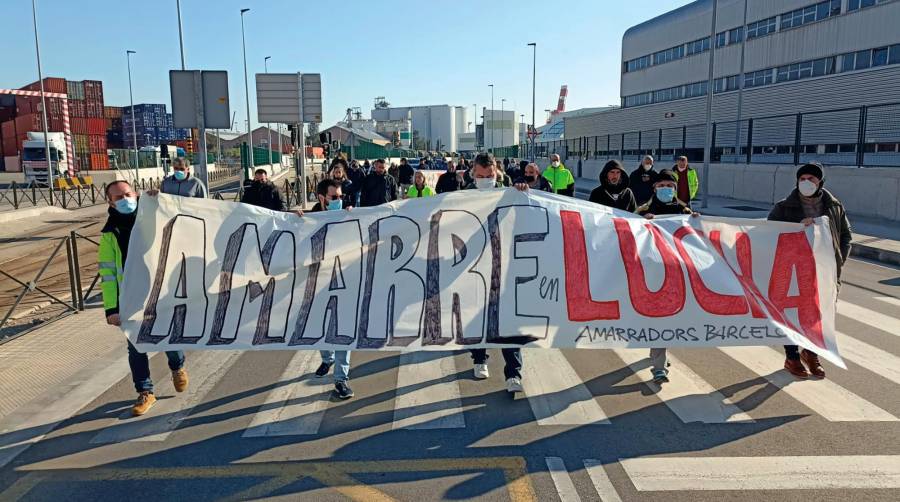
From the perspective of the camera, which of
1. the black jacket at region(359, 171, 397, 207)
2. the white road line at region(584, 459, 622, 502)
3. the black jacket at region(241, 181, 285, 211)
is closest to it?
the white road line at region(584, 459, 622, 502)

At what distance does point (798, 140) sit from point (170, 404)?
2107 cm

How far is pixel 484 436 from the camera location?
4.80m

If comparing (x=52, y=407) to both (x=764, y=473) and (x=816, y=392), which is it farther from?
(x=816, y=392)

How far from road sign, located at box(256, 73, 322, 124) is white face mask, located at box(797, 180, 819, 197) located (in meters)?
18.5

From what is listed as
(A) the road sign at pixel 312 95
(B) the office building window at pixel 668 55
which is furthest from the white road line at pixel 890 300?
(B) the office building window at pixel 668 55

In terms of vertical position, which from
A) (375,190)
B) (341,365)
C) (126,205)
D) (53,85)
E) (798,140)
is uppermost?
(53,85)

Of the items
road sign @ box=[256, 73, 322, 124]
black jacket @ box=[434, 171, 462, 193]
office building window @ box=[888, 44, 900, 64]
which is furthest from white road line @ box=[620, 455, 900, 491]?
office building window @ box=[888, 44, 900, 64]

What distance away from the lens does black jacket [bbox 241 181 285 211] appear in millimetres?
10047

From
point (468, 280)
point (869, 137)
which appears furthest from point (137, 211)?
point (869, 137)

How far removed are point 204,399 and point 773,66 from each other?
140ft

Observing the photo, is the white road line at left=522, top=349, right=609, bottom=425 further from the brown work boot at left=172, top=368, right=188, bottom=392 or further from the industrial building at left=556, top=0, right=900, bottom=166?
the industrial building at left=556, top=0, right=900, bottom=166

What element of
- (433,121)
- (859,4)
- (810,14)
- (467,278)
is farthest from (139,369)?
(433,121)

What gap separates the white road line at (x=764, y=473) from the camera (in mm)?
4012

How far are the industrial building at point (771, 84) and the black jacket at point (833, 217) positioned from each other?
14936mm
